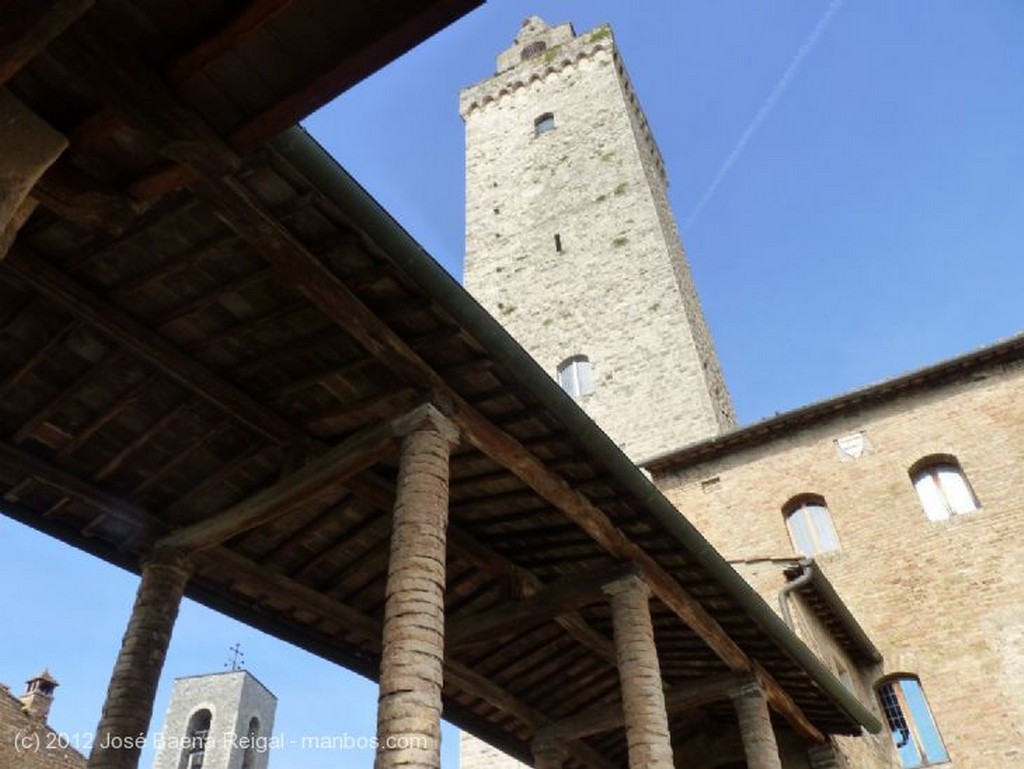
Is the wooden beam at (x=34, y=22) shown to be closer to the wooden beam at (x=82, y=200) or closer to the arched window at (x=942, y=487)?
the wooden beam at (x=82, y=200)

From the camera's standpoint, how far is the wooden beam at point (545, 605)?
24.0 feet

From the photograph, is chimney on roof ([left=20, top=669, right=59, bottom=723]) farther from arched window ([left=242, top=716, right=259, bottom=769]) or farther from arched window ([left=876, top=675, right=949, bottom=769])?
arched window ([left=242, top=716, right=259, bottom=769])

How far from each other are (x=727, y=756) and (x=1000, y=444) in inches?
299

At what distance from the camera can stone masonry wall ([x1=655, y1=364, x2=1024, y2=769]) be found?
12.8 m

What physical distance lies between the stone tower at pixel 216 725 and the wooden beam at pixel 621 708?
81.8 feet

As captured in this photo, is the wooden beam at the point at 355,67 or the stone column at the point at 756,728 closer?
the wooden beam at the point at 355,67

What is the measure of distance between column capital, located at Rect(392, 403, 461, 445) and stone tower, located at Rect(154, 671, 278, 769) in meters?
29.7

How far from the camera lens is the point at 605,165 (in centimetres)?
2614

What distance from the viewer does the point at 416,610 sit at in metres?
4.79

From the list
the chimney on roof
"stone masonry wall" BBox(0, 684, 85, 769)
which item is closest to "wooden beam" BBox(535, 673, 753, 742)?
"stone masonry wall" BBox(0, 684, 85, 769)

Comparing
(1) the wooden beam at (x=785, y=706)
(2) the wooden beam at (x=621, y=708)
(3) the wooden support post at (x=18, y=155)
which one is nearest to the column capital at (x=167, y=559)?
(3) the wooden support post at (x=18, y=155)

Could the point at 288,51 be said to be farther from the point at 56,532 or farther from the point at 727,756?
the point at 727,756

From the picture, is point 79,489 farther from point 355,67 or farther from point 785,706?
point 785,706

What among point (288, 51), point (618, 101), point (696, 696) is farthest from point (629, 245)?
point (288, 51)
